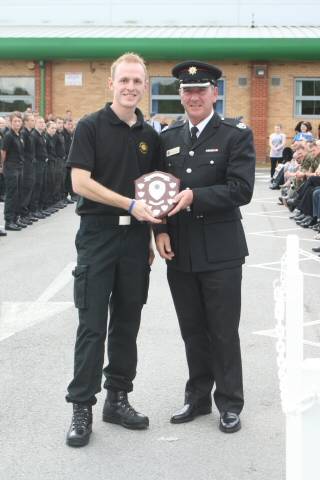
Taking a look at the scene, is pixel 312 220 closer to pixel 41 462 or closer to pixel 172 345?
pixel 172 345

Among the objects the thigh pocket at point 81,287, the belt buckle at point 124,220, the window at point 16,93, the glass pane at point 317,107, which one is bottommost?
the thigh pocket at point 81,287

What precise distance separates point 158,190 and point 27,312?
12.9 feet

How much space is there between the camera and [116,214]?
468cm

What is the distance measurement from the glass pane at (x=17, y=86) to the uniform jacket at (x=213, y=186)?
27886 mm

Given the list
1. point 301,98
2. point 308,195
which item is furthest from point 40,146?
point 301,98

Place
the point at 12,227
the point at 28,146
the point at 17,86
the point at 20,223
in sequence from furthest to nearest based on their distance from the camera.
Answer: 1. the point at 17,86
2. the point at 28,146
3. the point at 20,223
4. the point at 12,227

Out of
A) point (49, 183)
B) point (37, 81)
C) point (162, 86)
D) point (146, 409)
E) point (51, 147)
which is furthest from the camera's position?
point (37, 81)

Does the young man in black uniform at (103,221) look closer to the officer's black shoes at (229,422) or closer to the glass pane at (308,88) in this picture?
the officer's black shoes at (229,422)

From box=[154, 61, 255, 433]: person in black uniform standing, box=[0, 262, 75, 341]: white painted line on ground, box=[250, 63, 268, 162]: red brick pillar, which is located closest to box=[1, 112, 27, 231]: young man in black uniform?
box=[0, 262, 75, 341]: white painted line on ground

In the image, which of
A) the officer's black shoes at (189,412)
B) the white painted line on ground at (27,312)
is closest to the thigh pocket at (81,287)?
the officer's black shoes at (189,412)

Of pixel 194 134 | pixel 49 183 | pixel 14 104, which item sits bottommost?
pixel 49 183

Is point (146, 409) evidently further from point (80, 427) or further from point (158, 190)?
point (158, 190)

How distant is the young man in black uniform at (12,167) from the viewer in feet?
48.8

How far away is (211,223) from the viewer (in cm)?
479
